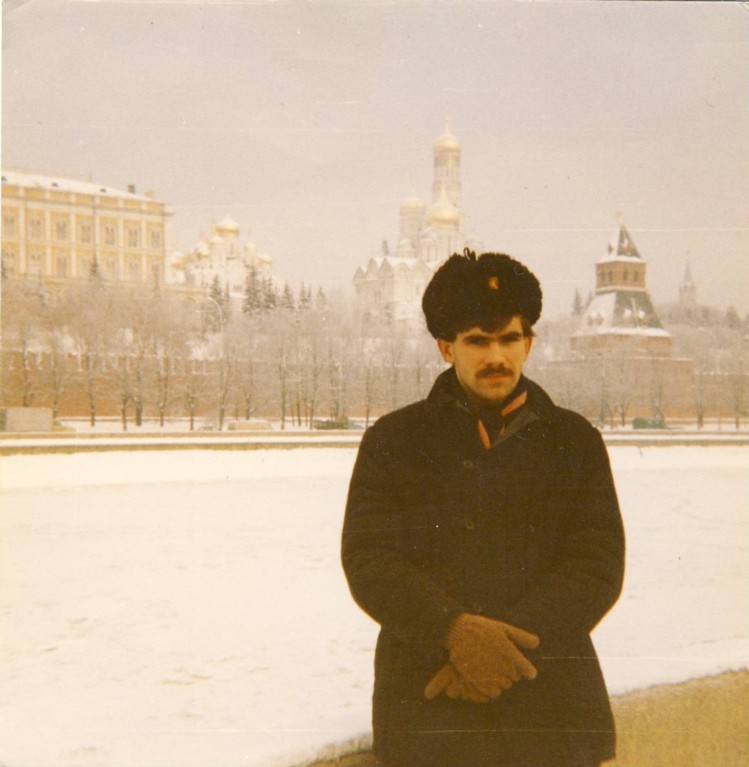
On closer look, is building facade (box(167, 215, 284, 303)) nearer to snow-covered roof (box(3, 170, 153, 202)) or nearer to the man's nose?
snow-covered roof (box(3, 170, 153, 202))

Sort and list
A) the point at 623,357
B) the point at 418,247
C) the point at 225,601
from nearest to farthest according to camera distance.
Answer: the point at 418,247, the point at 225,601, the point at 623,357

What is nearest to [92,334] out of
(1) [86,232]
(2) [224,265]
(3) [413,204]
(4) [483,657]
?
(1) [86,232]

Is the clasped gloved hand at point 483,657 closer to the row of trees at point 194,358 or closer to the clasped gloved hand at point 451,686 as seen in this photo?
the clasped gloved hand at point 451,686

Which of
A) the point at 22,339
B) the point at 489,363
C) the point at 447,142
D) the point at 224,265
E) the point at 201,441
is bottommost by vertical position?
the point at 201,441

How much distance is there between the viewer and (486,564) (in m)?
1.96

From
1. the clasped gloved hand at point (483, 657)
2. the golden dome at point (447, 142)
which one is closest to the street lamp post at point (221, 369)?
the golden dome at point (447, 142)

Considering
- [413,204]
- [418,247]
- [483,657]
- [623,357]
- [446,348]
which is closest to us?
[483,657]

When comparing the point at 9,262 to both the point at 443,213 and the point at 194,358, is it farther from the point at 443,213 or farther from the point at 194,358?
the point at 443,213

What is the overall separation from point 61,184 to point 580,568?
1934 millimetres

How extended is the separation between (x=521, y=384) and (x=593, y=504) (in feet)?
1.12

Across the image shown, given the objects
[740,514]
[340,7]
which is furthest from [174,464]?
[740,514]

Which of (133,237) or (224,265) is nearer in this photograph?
(224,265)

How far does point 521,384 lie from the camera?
6.73 feet

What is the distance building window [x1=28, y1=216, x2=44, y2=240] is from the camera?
103 inches
